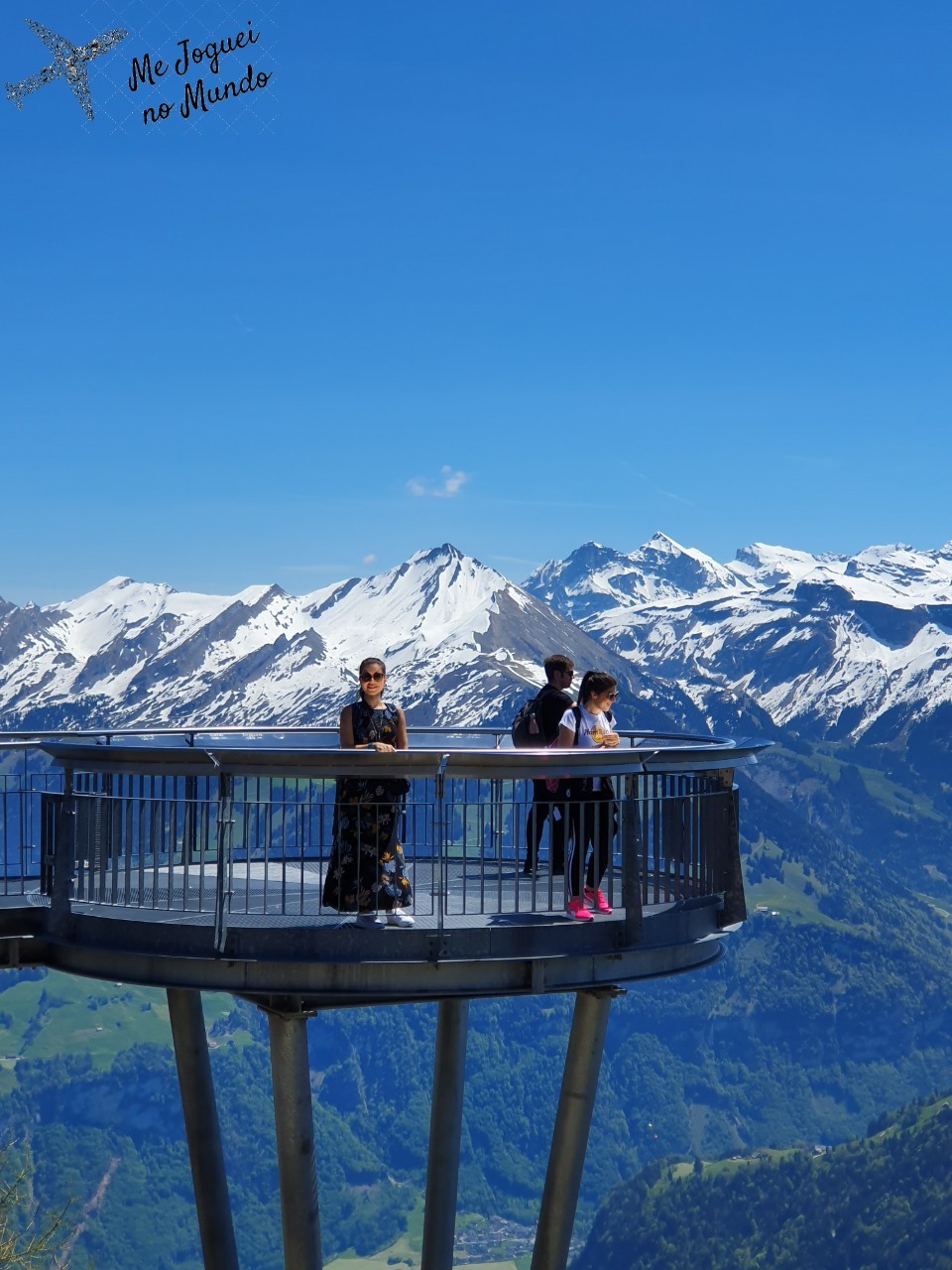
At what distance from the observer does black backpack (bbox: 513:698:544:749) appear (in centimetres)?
1623

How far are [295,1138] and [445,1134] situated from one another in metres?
5.32

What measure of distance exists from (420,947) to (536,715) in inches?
182

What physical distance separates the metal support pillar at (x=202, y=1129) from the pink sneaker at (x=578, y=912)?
4474 millimetres

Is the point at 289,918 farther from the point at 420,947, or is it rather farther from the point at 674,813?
the point at 674,813

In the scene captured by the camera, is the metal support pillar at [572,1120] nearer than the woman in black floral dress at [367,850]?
No

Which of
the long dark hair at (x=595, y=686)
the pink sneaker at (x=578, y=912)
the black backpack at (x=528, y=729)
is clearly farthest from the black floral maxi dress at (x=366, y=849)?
the black backpack at (x=528, y=729)

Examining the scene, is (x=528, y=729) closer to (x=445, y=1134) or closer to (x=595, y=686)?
(x=595, y=686)

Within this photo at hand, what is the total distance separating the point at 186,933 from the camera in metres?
12.2

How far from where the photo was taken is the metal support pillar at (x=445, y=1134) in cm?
1808

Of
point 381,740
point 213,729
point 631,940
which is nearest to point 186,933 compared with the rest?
point 381,740

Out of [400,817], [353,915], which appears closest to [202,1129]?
[400,817]

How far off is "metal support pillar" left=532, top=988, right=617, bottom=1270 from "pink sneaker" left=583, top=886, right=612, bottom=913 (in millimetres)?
760

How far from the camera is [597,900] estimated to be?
524 inches

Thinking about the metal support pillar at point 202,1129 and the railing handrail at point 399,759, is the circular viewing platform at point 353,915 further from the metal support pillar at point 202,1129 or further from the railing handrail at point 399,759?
the metal support pillar at point 202,1129
